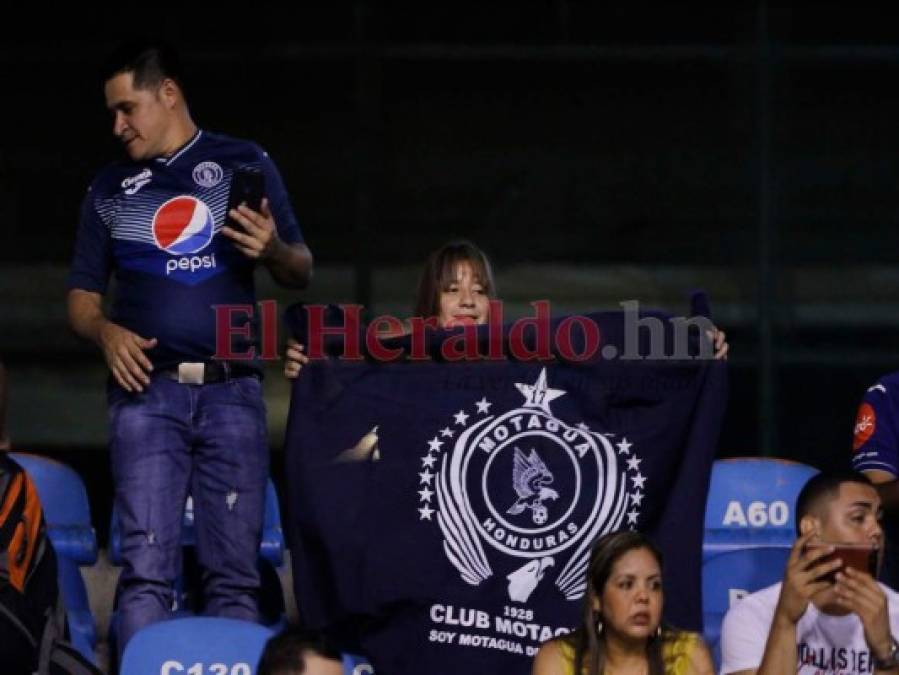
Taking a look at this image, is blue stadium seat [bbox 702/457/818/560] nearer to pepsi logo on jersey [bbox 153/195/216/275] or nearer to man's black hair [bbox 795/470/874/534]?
man's black hair [bbox 795/470/874/534]

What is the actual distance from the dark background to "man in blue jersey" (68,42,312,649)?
8.80 feet

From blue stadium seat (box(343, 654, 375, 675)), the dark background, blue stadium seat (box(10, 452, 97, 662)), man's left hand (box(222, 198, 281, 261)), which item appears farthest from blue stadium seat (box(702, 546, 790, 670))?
the dark background

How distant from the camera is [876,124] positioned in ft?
31.7

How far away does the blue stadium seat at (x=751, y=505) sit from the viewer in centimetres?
770

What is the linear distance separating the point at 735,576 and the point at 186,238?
6.54 ft

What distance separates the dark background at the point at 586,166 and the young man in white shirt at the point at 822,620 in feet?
10.4

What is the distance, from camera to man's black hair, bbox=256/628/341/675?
543 centimetres

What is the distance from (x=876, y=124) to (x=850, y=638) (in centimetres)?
379

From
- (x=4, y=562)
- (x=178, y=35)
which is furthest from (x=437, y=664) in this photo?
(x=178, y=35)

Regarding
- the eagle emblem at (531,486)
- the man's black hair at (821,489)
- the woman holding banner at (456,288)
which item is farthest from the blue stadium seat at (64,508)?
the man's black hair at (821,489)

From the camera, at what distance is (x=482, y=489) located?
6.48 metres

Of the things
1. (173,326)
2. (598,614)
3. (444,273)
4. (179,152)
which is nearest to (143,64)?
(179,152)

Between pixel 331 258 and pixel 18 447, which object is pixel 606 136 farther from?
pixel 18 447

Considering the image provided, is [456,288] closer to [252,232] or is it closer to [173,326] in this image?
[252,232]
